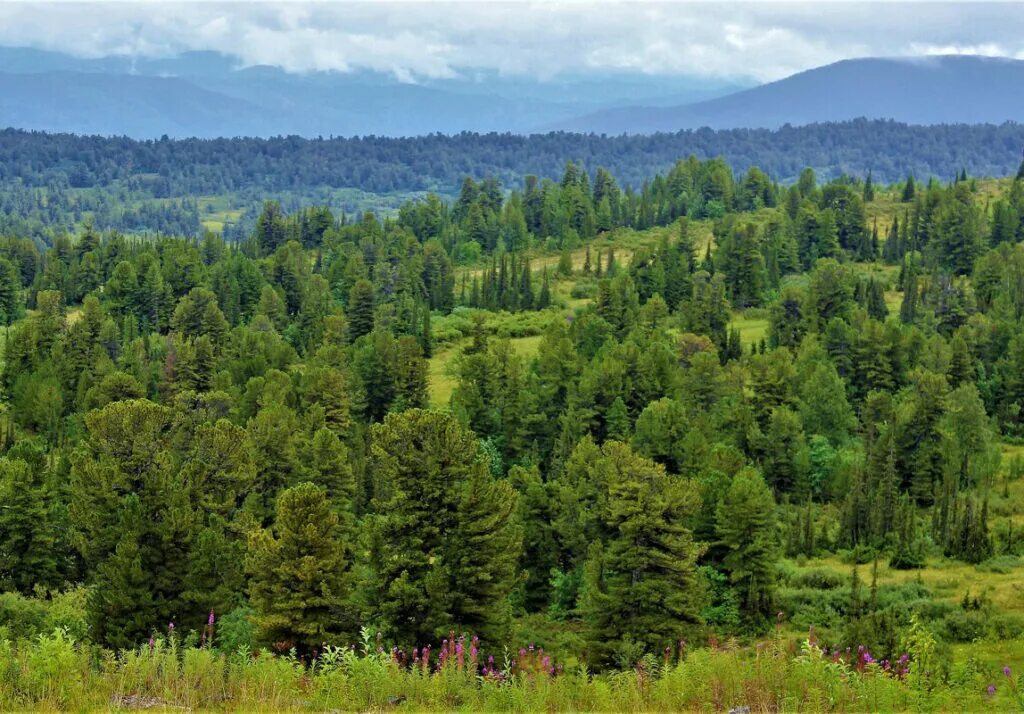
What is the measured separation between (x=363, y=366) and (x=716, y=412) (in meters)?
33.9

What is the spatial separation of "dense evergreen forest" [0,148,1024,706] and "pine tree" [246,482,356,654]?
0.13 m

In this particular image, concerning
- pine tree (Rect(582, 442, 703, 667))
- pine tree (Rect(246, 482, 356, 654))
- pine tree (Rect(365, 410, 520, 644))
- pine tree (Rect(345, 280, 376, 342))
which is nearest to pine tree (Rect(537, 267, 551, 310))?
pine tree (Rect(345, 280, 376, 342))

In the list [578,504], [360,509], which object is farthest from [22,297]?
[578,504]

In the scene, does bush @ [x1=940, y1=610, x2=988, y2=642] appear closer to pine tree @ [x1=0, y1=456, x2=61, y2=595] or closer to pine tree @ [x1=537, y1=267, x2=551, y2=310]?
pine tree @ [x1=0, y1=456, x2=61, y2=595]

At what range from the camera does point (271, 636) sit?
40188 millimetres

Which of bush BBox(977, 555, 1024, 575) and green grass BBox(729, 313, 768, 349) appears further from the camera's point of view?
green grass BBox(729, 313, 768, 349)

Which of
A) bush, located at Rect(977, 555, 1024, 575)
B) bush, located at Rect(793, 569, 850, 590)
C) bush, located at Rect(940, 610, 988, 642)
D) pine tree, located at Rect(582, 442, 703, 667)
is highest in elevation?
pine tree, located at Rect(582, 442, 703, 667)

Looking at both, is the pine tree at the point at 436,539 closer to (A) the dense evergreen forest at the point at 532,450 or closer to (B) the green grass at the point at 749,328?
(A) the dense evergreen forest at the point at 532,450

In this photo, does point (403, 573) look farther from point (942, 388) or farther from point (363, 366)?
point (363, 366)

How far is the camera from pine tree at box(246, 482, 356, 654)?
40.3 metres

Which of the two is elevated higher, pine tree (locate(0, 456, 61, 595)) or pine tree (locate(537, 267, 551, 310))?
pine tree (locate(537, 267, 551, 310))

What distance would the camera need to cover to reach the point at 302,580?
1615 inches

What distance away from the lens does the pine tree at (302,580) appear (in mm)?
40312

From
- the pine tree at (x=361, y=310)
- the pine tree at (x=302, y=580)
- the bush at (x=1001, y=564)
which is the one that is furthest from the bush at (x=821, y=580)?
the pine tree at (x=361, y=310)
